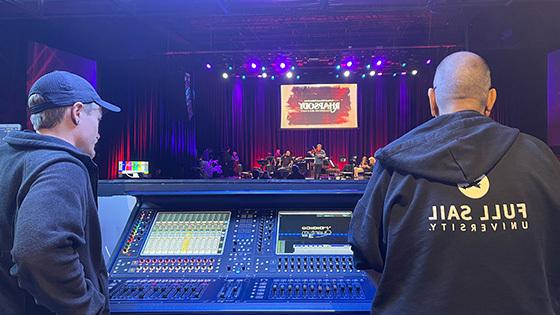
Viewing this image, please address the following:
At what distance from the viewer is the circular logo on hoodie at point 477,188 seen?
1.10 metres

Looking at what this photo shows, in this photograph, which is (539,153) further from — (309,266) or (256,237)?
(256,237)

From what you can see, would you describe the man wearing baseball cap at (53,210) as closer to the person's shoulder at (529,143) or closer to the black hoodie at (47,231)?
the black hoodie at (47,231)

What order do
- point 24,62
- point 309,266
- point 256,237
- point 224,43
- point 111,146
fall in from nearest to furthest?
point 309,266 < point 256,237 < point 24,62 < point 111,146 < point 224,43

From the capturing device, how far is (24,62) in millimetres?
6438

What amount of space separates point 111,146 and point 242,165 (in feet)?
16.6

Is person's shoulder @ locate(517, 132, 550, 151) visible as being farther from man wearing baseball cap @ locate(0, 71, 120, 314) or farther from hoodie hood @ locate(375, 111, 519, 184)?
man wearing baseball cap @ locate(0, 71, 120, 314)

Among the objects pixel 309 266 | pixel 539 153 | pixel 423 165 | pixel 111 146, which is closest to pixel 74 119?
pixel 309 266

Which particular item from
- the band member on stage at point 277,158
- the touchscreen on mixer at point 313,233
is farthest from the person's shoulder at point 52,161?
the band member on stage at point 277,158

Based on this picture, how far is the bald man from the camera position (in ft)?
3.50

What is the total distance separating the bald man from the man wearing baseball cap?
33.4 inches

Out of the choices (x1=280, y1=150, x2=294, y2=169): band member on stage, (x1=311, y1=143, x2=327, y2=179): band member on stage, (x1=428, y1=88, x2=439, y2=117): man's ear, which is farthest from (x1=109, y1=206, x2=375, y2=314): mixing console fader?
(x1=280, y1=150, x2=294, y2=169): band member on stage

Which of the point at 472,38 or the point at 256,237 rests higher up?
the point at 472,38

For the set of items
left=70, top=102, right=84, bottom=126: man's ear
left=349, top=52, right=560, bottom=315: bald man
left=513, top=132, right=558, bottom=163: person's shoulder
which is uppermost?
left=70, top=102, right=84, bottom=126: man's ear

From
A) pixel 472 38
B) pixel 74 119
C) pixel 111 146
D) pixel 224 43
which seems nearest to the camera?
pixel 74 119
